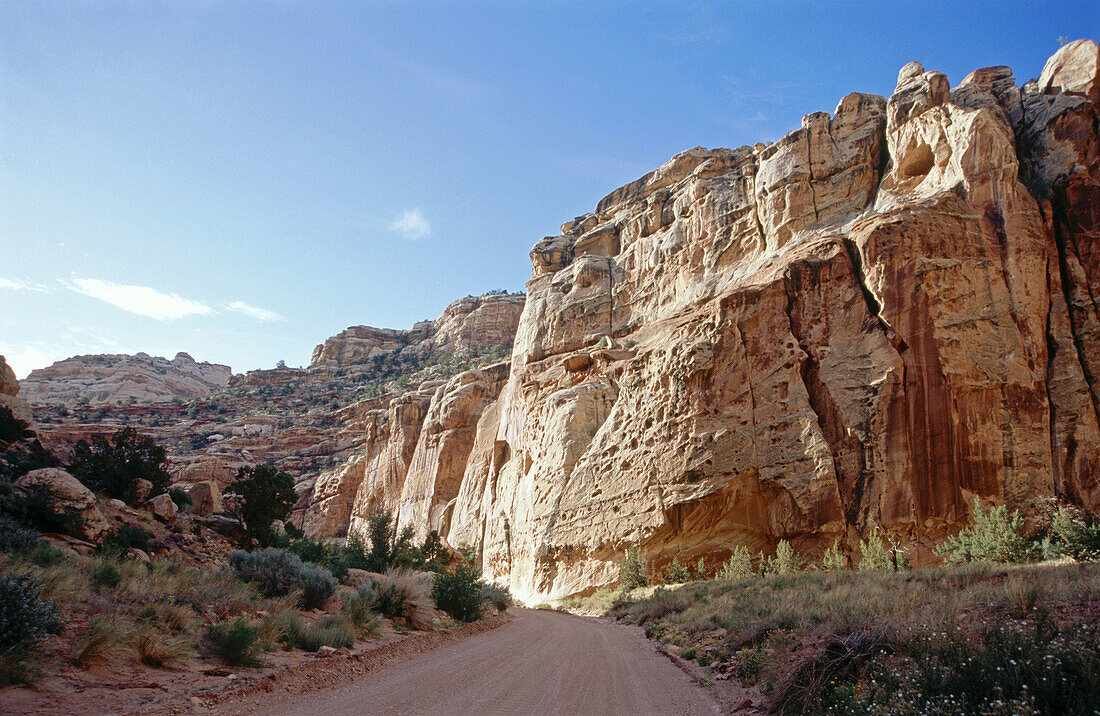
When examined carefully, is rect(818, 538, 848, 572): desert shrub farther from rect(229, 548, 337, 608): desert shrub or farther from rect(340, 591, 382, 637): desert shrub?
rect(229, 548, 337, 608): desert shrub

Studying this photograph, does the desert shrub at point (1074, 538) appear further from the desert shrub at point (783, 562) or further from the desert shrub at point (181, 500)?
the desert shrub at point (181, 500)

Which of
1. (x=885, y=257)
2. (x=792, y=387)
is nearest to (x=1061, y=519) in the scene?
(x=792, y=387)

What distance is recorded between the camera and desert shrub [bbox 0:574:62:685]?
17.2 ft

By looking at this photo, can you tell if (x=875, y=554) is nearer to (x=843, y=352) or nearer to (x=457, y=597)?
(x=843, y=352)

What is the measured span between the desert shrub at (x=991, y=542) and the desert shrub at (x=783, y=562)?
15.9 ft

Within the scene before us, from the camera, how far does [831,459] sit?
79.1 ft

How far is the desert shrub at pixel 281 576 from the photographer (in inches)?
434

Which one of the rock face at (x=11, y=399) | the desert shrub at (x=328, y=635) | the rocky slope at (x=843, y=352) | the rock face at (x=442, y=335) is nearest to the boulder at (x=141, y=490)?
the rock face at (x=11, y=399)

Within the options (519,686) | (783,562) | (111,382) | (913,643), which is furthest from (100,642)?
(111,382)

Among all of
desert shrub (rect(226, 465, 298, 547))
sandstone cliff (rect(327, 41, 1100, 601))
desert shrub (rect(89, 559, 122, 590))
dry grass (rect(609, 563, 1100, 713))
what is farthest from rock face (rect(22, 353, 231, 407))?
dry grass (rect(609, 563, 1100, 713))

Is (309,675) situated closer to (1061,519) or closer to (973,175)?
(1061,519)

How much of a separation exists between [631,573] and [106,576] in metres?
21.0

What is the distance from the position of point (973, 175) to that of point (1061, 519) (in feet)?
52.8

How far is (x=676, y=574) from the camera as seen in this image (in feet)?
81.9
